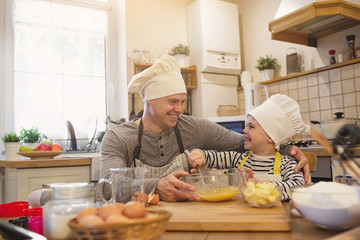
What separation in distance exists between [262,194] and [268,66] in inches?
113

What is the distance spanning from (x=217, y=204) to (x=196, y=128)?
29.2 inches

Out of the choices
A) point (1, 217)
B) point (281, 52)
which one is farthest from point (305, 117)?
point (1, 217)

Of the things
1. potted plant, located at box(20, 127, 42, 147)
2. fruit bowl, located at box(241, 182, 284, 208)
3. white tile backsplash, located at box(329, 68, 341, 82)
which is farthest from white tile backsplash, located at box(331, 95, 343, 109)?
potted plant, located at box(20, 127, 42, 147)

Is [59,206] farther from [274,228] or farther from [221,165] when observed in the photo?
[221,165]

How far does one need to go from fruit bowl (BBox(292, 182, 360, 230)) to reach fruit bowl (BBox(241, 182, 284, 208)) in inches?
6.3

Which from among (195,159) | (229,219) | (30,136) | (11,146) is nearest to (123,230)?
(229,219)

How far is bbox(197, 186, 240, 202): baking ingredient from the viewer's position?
1.07m

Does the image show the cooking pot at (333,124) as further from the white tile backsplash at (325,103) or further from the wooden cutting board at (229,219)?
the wooden cutting board at (229,219)

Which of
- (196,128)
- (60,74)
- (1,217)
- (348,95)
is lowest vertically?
(1,217)

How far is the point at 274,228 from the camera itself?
30.0 inches

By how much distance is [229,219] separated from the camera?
0.80m

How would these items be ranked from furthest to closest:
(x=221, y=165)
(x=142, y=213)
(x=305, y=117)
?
(x=305, y=117) < (x=221, y=165) < (x=142, y=213)

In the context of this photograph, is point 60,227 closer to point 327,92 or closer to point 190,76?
point 327,92

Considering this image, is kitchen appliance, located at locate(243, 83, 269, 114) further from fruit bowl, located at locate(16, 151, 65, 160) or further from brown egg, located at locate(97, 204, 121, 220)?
brown egg, located at locate(97, 204, 121, 220)
